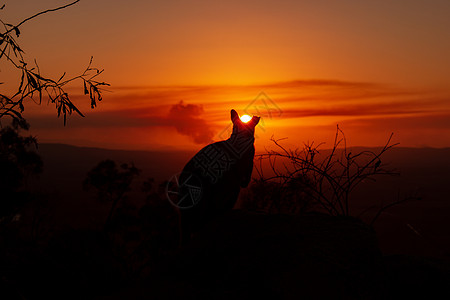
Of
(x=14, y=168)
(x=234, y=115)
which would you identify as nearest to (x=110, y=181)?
(x=14, y=168)

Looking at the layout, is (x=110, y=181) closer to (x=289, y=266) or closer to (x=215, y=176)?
(x=215, y=176)

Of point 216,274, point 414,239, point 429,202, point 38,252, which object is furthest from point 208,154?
point 429,202

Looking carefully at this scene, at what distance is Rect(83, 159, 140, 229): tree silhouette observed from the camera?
82.9 ft

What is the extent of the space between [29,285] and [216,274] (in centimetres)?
675

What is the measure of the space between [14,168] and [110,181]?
281 inches

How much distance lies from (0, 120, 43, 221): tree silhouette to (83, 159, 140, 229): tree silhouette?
13.0 feet

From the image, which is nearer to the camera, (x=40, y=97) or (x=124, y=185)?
(x=40, y=97)

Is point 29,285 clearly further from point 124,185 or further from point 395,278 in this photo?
point 124,185

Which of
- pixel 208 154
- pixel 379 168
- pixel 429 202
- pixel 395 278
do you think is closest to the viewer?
pixel 395 278

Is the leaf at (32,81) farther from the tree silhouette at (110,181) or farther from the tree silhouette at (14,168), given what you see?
the tree silhouette at (110,181)

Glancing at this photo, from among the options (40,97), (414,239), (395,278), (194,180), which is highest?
(40,97)

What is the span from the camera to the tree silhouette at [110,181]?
995 inches

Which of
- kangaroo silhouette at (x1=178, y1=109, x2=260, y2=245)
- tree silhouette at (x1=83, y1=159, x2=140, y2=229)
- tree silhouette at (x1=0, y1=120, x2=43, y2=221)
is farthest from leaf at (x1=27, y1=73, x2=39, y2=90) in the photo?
tree silhouette at (x1=83, y1=159, x2=140, y2=229)

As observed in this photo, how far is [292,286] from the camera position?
16.6ft
